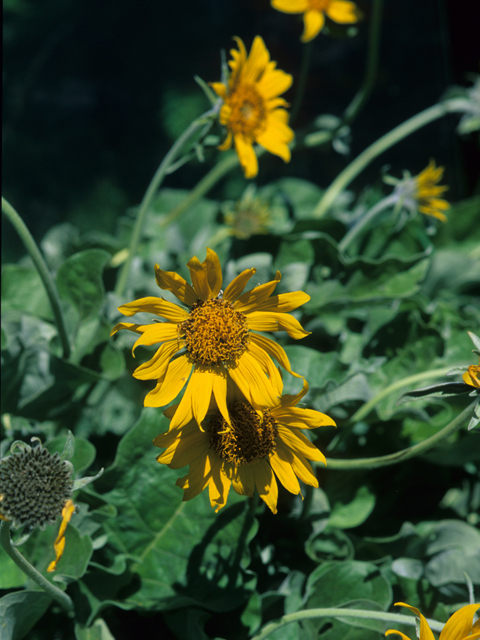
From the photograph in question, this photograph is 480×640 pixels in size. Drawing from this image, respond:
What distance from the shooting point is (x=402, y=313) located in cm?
97

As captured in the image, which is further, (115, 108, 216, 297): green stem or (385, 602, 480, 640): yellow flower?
(115, 108, 216, 297): green stem

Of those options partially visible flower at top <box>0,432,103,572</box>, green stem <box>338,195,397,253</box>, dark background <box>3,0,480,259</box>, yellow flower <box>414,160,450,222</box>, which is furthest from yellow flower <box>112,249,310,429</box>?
dark background <box>3,0,480,259</box>

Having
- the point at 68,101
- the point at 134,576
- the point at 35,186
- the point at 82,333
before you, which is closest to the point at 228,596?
the point at 134,576

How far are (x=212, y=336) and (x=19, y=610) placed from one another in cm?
40

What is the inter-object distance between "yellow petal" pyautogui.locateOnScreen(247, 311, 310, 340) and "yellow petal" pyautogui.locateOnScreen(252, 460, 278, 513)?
147 mm

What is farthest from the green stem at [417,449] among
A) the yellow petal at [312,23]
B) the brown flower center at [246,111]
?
the yellow petal at [312,23]

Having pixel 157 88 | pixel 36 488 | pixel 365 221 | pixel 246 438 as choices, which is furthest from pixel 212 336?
pixel 157 88

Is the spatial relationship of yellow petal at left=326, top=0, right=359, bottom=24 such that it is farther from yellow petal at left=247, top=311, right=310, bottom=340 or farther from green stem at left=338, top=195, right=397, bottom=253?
yellow petal at left=247, top=311, right=310, bottom=340

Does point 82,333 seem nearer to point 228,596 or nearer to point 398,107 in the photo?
point 228,596

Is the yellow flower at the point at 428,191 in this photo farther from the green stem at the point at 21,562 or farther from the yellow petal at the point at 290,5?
the green stem at the point at 21,562

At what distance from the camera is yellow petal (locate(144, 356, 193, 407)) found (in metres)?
0.60

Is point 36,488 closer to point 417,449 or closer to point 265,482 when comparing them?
point 265,482

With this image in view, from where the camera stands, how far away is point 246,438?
0.62 m

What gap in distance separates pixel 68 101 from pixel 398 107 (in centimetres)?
83
